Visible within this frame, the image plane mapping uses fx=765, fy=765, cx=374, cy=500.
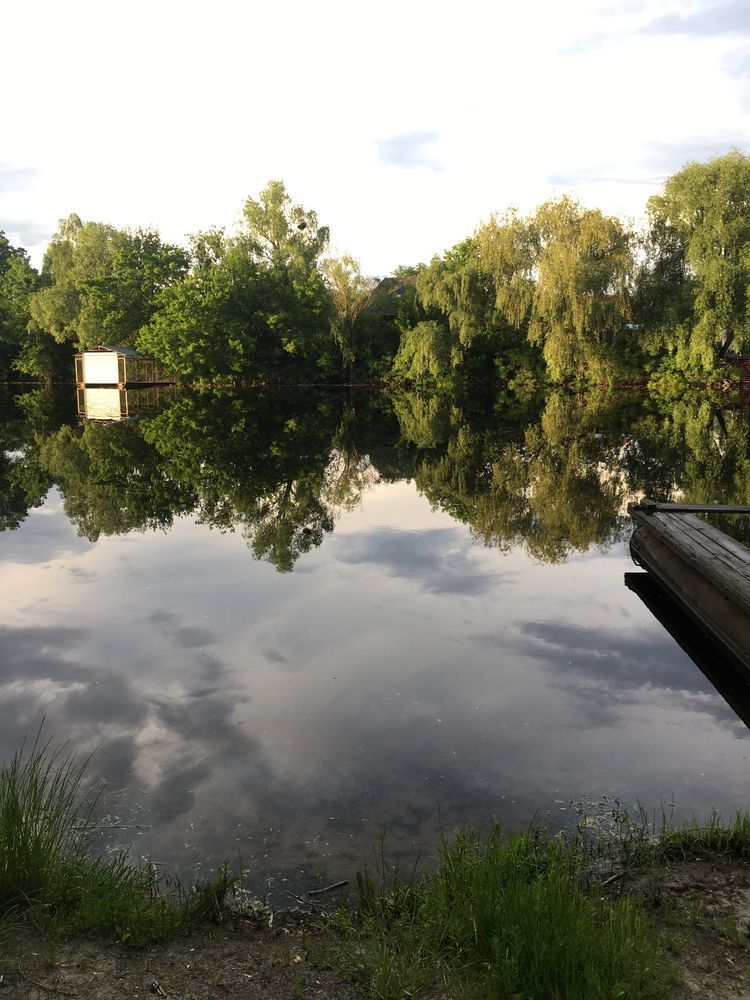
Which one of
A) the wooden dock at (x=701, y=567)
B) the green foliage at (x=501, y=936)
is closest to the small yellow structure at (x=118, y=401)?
the wooden dock at (x=701, y=567)

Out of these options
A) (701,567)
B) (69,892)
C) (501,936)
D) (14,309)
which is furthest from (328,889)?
(14,309)

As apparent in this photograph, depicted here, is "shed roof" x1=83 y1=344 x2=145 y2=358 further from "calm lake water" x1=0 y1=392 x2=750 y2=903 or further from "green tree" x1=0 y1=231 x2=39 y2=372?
"calm lake water" x1=0 y1=392 x2=750 y2=903

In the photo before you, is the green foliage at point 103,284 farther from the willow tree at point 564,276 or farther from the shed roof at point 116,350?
the willow tree at point 564,276

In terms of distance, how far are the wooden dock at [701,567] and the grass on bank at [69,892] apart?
5426mm

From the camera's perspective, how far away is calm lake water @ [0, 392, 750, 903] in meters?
4.86

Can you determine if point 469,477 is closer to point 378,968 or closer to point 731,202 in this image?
point 378,968

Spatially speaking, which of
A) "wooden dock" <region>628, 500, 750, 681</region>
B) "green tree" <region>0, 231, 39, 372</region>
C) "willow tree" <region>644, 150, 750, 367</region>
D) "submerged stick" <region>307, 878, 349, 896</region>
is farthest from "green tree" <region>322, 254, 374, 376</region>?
"submerged stick" <region>307, 878, 349, 896</region>

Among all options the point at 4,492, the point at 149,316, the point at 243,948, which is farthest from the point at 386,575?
the point at 149,316

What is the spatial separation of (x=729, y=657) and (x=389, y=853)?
4.63m

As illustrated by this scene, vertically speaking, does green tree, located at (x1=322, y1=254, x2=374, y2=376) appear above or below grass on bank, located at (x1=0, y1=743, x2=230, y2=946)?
above

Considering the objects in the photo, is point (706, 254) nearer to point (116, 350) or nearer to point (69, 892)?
point (116, 350)

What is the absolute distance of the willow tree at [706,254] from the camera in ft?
121

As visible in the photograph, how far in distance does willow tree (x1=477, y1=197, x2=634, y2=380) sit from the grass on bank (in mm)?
38364

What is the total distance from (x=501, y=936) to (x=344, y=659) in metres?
4.23
